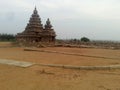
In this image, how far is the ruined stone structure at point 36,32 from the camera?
22609 millimetres

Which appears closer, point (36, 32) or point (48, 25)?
point (36, 32)

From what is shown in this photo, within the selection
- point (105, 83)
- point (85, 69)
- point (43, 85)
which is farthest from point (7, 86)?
point (85, 69)

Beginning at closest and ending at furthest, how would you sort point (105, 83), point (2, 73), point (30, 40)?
point (105, 83), point (2, 73), point (30, 40)

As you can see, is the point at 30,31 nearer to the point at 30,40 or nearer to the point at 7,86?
the point at 30,40

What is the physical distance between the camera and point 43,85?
434 cm

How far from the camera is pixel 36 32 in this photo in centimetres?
2322

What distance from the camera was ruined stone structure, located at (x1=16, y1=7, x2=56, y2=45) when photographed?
22609 mm

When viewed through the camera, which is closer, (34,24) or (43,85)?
(43,85)

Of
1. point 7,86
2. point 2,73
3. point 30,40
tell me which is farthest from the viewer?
point 30,40

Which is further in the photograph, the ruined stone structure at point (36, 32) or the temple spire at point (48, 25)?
the temple spire at point (48, 25)

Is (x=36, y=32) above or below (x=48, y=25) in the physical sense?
below

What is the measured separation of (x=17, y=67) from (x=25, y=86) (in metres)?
2.20

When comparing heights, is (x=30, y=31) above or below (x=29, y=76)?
above

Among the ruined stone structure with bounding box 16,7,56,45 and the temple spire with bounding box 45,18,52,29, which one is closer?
the ruined stone structure with bounding box 16,7,56,45
